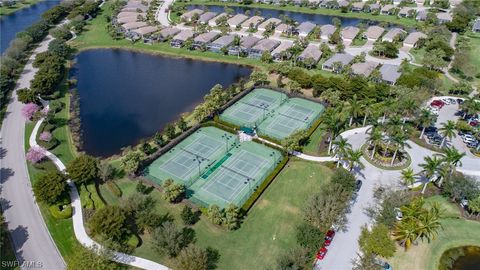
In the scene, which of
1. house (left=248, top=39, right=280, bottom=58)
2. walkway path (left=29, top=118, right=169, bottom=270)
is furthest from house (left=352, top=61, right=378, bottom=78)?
walkway path (left=29, top=118, right=169, bottom=270)

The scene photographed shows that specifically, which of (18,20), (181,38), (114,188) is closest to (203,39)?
(181,38)

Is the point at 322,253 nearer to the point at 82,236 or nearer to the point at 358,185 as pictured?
the point at 358,185

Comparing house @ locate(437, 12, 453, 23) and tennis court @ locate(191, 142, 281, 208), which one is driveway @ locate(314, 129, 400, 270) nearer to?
tennis court @ locate(191, 142, 281, 208)

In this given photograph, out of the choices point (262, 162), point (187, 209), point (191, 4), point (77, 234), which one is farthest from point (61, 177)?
point (191, 4)

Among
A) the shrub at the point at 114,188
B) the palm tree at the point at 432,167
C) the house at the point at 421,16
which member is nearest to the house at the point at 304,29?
the house at the point at 421,16

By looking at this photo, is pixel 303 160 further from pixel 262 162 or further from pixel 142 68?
pixel 142 68

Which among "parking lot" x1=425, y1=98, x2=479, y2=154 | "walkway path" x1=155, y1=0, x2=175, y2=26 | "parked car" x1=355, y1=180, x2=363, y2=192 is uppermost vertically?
"walkway path" x1=155, y1=0, x2=175, y2=26
